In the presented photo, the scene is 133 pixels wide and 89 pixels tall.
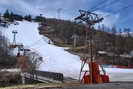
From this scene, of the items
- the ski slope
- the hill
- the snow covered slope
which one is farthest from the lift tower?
the hill

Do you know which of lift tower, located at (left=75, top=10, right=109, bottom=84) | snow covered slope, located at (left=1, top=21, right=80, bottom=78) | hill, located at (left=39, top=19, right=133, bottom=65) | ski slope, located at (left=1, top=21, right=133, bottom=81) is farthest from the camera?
hill, located at (left=39, top=19, right=133, bottom=65)

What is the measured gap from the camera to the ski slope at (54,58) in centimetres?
4196

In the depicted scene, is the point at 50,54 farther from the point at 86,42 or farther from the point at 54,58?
the point at 86,42

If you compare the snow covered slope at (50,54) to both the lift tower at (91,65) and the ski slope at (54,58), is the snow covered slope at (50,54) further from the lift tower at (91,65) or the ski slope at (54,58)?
the lift tower at (91,65)

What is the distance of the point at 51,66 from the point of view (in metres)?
55.1

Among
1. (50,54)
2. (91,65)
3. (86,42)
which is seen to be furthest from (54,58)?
(91,65)

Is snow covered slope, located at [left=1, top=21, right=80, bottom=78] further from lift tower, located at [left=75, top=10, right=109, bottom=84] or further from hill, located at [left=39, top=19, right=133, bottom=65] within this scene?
lift tower, located at [left=75, top=10, right=109, bottom=84]

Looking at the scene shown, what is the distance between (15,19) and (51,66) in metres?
86.4

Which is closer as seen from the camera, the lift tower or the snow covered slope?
the lift tower

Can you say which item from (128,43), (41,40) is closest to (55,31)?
(41,40)

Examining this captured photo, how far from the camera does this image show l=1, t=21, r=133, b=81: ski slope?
138 feet

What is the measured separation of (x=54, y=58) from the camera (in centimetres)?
6359

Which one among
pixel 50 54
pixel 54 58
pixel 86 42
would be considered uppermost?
pixel 86 42

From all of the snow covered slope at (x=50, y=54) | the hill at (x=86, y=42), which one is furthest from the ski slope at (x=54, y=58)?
the hill at (x=86, y=42)
